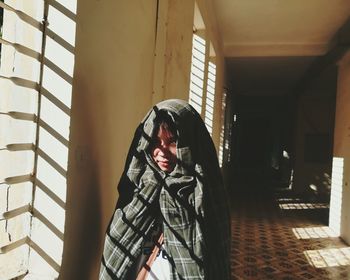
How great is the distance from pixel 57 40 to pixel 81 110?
26 centimetres

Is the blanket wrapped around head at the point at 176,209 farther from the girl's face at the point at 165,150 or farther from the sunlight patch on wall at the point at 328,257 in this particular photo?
the sunlight patch on wall at the point at 328,257

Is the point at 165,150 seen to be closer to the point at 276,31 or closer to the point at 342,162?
the point at 342,162

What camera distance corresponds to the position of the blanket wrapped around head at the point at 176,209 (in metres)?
1.19

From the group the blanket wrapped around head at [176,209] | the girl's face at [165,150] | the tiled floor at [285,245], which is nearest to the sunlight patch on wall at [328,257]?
the tiled floor at [285,245]

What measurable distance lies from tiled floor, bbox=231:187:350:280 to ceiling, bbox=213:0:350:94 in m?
3.36

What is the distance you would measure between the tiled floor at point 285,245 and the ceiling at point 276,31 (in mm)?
3355

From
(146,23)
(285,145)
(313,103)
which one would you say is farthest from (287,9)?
(285,145)

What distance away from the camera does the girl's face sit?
1.27 m

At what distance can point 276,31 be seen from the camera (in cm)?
609

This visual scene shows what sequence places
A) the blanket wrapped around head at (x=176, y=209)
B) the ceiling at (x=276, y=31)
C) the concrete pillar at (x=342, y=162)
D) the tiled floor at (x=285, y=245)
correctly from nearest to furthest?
the blanket wrapped around head at (x=176, y=209) → the tiled floor at (x=285, y=245) → the ceiling at (x=276, y=31) → the concrete pillar at (x=342, y=162)

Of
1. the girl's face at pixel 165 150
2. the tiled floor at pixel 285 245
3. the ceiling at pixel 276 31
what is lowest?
the tiled floor at pixel 285 245

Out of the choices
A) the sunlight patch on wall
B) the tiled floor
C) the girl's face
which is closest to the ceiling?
the tiled floor

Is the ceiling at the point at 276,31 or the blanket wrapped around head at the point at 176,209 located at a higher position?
the ceiling at the point at 276,31

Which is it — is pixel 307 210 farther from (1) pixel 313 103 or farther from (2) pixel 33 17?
(2) pixel 33 17
